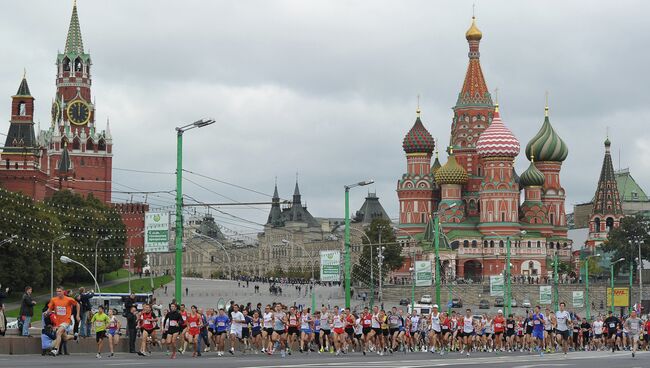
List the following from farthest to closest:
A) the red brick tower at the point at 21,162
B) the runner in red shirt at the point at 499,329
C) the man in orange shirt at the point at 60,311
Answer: the red brick tower at the point at 21,162
the runner in red shirt at the point at 499,329
the man in orange shirt at the point at 60,311

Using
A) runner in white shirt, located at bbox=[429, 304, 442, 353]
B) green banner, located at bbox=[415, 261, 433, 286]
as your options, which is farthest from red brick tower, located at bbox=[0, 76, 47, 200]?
runner in white shirt, located at bbox=[429, 304, 442, 353]

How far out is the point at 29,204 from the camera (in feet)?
345

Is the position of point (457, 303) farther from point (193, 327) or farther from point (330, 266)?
point (193, 327)

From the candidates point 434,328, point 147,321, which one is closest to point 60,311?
point 147,321

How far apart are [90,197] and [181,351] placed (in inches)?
3966

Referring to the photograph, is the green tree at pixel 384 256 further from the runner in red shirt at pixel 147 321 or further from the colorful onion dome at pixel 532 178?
the runner in red shirt at pixel 147 321

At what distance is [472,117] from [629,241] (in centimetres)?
2726

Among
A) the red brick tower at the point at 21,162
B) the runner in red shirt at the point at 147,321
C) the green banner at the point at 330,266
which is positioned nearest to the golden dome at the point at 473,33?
the red brick tower at the point at 21,162

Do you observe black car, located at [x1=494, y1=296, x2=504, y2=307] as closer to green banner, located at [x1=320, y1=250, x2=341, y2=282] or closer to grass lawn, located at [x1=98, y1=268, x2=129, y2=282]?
grass lawn, located at [x1=98, y1=268, x2=129, y2=282]

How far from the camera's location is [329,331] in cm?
4456

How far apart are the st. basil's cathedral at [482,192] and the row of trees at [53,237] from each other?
3823 cm

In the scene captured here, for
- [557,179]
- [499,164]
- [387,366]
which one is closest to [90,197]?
[499,164]

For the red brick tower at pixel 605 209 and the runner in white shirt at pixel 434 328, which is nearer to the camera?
the runner in white shirt at pixel 434 328

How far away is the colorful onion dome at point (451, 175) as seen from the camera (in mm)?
158500
